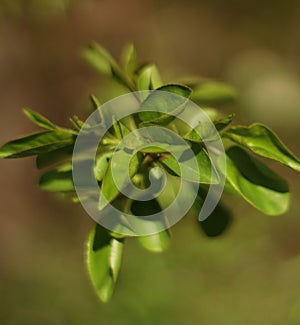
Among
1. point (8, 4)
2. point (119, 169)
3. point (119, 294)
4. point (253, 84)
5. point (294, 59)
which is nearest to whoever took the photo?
point (119, 169)

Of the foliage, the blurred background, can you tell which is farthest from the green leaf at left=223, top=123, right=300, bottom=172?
the blurred background

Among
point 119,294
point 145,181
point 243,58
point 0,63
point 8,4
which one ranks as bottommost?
point 119,294

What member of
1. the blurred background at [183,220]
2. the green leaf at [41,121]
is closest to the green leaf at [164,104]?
the green leaf at [41,121]

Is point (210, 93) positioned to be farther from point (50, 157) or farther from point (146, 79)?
point (50, 157)

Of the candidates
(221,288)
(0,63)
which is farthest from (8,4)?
(221,288)

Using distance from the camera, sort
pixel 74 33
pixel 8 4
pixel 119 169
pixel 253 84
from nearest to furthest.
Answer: pixel 119 169, pixel 8 4, pixel 253 84, pixel 74 33

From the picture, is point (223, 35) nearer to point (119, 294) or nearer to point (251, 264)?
point (251, 264)

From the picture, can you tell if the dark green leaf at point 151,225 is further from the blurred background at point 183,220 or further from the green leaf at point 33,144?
the blurred background at point 183,220

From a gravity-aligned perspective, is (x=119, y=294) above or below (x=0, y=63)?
below
